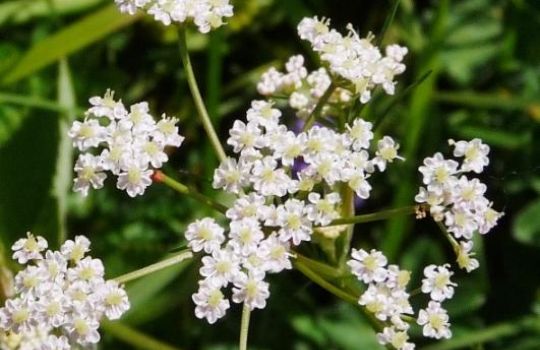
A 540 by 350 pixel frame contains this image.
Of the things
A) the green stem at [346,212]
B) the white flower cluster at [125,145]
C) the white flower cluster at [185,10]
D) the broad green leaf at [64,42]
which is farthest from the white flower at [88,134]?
the broad green leaf at [64,42]

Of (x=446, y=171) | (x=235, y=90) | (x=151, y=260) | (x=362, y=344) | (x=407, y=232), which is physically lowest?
(x=446, y=171)

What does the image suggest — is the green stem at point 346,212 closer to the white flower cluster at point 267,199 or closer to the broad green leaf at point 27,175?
the white flower cluster at point 267,199

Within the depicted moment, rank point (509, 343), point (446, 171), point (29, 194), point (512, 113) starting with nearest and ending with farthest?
point (446, 171) < point (29, 194) < point (509, 343) < point (512, 113)

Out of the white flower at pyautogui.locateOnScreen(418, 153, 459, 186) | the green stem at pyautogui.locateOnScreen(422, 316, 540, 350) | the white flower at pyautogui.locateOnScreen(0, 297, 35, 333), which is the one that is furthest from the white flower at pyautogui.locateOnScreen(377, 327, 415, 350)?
the green stem at pyautogui.locateOnScreen(422, 316, 540, 350)

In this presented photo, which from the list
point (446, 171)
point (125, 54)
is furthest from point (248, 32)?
point (446, 171)

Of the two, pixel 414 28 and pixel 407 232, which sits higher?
pixel 414 28

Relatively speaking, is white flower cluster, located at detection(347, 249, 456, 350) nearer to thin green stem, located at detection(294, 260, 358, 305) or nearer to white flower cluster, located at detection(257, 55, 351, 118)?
thin green stem, located at detection(294, 260, 358, 305)

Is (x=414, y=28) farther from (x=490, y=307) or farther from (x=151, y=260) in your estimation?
(x=151, y=260)

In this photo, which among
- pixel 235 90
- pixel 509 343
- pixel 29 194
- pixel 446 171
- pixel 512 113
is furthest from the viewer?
pixel 235 90
